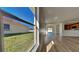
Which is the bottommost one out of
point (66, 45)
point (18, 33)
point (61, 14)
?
point (66, 45)

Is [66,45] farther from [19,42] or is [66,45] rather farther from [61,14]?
[19,42]

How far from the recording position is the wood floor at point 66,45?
138 cm

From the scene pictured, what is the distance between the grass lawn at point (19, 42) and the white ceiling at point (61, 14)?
0.41 meters

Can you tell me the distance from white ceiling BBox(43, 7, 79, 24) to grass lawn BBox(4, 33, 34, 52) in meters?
0.41

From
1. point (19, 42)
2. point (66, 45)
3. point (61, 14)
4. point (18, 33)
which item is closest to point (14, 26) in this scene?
point (18, 33)

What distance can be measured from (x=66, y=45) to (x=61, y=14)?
19.4 inches

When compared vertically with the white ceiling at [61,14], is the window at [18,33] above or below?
below

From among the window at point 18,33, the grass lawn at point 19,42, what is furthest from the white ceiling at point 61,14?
the grass lawn at point 19,42

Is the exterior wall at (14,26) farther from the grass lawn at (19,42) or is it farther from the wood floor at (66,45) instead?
the wood floor at (66,45)

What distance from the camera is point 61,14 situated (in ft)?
4.76

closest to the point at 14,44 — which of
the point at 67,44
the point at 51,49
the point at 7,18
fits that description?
the point at 7,18

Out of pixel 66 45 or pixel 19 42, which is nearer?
pixel 19 42

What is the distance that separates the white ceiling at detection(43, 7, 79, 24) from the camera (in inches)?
53.4

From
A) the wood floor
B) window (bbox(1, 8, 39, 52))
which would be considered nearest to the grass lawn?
window (bbox(1, 8, 39, 52))
